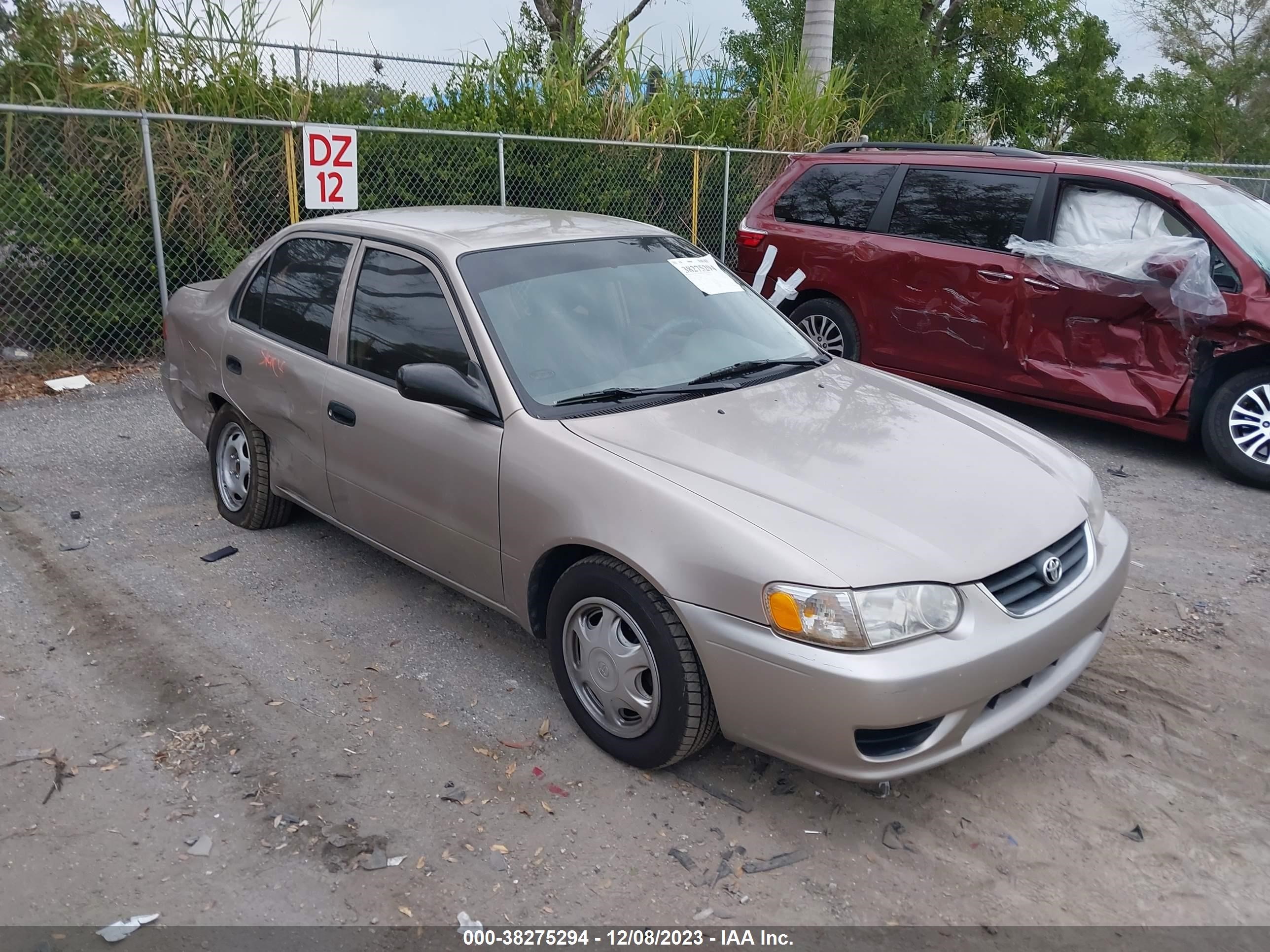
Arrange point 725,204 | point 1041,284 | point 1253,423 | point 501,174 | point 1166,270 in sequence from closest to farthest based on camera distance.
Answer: point 1253,423
point 1166,270
point 1041,284
point 501,174
point 725,204

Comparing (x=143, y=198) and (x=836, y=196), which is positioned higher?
(x=836, y=196)

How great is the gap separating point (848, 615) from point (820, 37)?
12353 millimetres

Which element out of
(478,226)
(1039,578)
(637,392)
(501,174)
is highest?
(501,174)

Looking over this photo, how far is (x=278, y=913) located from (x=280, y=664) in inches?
56.8

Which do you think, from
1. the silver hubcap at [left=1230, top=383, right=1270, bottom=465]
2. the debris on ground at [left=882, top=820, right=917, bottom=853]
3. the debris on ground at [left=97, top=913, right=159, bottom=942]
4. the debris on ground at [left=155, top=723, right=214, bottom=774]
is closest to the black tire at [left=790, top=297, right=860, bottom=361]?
the silver hubcap at [left=1230, top=383, right=1270, bottom=465]

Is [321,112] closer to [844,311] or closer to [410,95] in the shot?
[410,95]

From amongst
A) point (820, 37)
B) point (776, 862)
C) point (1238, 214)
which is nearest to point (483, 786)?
point (776, 862)

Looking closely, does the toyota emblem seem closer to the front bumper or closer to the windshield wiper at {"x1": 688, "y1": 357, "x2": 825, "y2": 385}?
the front bumper

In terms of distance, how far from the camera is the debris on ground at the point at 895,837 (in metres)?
3.12

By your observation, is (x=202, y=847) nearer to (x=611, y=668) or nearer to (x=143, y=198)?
(x=611, y=668)

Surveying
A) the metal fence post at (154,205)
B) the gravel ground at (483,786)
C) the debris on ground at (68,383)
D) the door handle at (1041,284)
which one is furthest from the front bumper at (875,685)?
the debris on ground at (68,383)

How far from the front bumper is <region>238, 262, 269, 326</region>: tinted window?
3046 millimetres

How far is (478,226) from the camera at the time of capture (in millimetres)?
4457

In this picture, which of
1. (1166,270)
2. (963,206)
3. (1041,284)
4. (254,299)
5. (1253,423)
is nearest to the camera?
→ (254,299)
